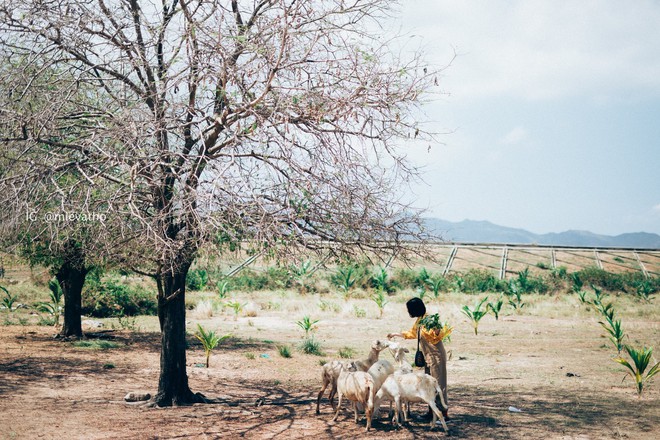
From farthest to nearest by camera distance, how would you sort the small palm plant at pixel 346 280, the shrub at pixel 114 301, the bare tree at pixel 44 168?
the small palm plant at pixel 346 280
the shrub at pixel 114 301
the bare tree at pixel 44 168

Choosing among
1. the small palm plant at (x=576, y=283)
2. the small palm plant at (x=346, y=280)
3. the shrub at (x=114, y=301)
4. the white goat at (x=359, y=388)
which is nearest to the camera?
the white goat at (x=359, y=388)

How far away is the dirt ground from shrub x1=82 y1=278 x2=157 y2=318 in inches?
76.2

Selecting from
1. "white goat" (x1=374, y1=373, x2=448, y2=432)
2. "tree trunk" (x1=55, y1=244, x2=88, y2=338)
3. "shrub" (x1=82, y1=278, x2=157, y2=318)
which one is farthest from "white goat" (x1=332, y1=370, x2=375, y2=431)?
"shrub" (x1=82, y1=278, x2=157, y2=318)

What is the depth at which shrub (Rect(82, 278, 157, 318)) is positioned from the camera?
2338 cm

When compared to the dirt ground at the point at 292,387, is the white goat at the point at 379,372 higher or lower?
higher

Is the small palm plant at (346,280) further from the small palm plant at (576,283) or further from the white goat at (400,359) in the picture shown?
the white goat at (400,359)

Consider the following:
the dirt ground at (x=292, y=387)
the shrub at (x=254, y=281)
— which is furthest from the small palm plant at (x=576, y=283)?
the shrub at (x=254, y=281)

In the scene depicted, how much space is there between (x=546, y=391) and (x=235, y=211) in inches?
299

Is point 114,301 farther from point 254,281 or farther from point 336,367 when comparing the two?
point 336,367

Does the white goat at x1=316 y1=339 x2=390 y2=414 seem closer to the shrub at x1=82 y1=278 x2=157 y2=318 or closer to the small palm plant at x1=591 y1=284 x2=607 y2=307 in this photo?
the shrub at x1=82 y1=278 x2=157 y2=318

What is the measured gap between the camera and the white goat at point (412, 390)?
7746mm

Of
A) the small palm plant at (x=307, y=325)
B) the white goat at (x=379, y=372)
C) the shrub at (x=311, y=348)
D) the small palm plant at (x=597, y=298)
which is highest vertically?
the white goat at (x=379, y=372)

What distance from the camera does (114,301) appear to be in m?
24.1

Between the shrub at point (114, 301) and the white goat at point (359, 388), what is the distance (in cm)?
1681
